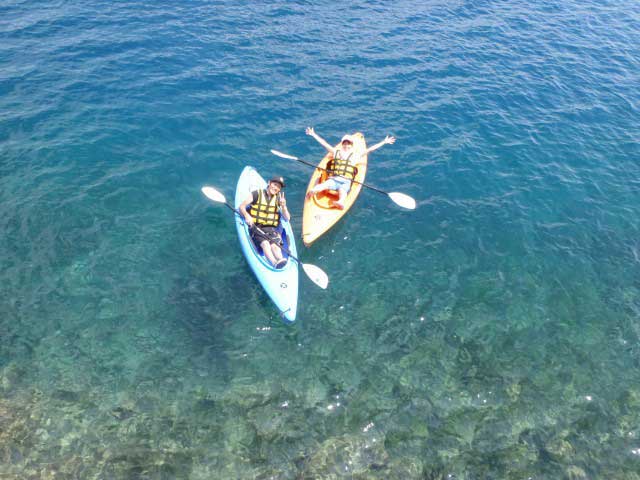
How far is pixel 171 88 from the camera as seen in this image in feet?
58.0

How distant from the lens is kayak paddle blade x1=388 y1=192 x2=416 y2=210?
13422mm

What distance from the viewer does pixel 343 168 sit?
45.6ft

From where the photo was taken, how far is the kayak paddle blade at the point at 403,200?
44.0 ft

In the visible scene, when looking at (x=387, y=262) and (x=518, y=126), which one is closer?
(x=387, y=262)

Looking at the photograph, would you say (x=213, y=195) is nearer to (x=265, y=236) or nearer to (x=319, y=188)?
(x=265, y=236)

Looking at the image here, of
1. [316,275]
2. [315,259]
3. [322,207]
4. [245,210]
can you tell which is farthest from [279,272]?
[322,207]

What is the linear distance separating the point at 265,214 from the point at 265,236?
0.58 meters

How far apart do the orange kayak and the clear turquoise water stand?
504 millimetres

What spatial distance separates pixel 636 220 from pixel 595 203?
47.6 inches

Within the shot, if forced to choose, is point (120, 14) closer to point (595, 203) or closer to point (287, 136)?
point (287, 136)

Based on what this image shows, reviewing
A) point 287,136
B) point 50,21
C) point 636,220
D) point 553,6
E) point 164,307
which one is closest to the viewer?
point 164,307

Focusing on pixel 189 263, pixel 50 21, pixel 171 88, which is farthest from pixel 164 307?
pixel 50 21

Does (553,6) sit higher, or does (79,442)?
(553,6)

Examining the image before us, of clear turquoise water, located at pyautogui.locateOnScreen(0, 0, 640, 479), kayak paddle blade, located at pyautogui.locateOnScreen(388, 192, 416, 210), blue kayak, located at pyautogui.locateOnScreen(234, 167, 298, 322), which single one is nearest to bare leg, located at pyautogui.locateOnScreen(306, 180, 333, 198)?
clear turquoise water, located at pyautogui.locateOnScreen(0, 0, 640, 479)
